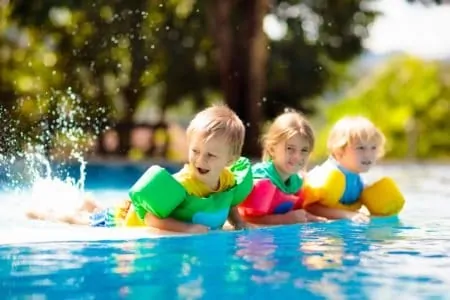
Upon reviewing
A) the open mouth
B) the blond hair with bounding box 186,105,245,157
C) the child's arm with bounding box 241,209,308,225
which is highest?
the blond hair with bounding box 186,105,245,157

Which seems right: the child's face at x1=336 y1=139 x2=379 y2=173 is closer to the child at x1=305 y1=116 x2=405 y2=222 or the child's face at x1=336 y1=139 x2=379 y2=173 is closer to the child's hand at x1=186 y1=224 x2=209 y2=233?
the child at x1=305 y1=116 x2=405 y2=222

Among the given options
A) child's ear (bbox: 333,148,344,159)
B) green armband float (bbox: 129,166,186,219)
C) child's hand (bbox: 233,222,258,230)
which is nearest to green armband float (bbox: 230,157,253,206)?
child's hand (bbox: 233,222,258,230)

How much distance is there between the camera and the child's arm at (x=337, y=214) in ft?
18.0

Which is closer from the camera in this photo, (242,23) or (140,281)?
(140,281)

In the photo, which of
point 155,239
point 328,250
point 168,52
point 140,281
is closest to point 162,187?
point 155,239

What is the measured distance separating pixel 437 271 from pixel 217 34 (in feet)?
35.9

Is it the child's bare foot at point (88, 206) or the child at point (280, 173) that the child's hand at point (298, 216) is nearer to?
the child at point (280, 173)

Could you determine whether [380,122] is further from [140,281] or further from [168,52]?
[140,281]

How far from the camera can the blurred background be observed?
13352 mm

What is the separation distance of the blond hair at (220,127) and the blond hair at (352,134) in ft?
3.90

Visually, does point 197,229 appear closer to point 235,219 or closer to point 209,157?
point 209,157

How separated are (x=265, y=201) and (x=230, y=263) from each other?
1.65 meters

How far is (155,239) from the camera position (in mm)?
4336

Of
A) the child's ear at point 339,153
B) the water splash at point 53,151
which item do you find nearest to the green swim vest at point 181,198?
the child's ear at point 339,153
